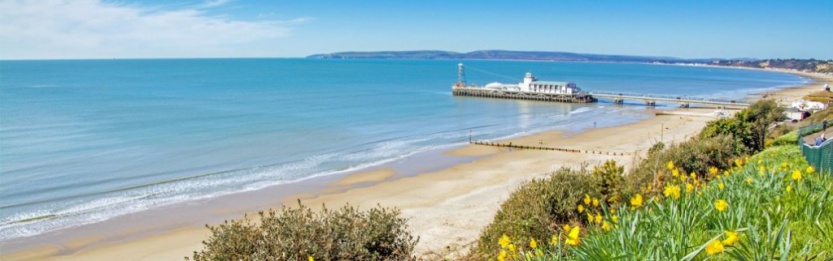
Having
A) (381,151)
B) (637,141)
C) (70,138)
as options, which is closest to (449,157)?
(381,151)

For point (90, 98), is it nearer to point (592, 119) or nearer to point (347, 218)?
point (592, 119)

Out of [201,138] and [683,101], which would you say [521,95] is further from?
[201,138]

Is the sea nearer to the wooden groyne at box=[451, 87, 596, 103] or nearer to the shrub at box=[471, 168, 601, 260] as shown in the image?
the wooden groyne at box=[451, 87, 596, 103]

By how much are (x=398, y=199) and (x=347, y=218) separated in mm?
15867

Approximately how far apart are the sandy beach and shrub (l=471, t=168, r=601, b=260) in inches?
127

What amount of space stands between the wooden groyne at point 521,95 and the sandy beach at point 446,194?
30630mm

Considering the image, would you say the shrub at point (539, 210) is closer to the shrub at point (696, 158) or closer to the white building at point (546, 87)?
the shrub at point (696, 158)

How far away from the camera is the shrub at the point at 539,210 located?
10.3 metres

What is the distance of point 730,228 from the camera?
478 cm

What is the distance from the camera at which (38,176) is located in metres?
28.7

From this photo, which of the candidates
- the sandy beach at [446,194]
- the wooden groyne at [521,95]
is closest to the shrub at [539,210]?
the sandy beach at [446,194]

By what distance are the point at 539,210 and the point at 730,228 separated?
5.74m

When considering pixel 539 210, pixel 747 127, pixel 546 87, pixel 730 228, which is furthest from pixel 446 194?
pixel 546 87

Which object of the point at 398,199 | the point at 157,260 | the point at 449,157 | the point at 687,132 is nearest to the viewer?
the point at 157,260
